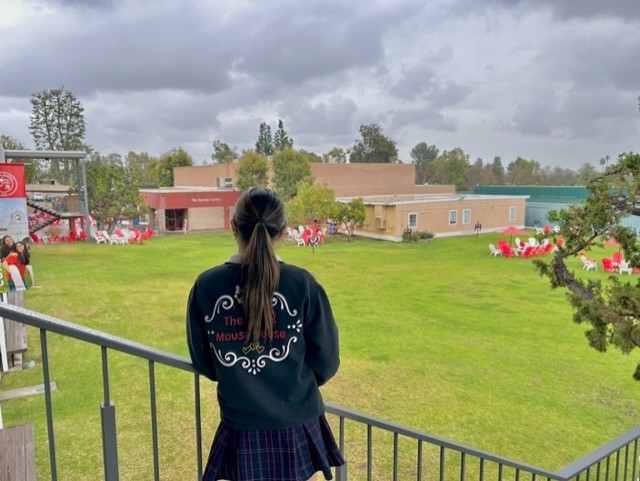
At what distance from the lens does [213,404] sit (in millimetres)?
6121

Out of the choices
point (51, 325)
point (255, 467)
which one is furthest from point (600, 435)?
point (51, 325)

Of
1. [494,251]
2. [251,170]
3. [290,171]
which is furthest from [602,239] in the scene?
[251,170]

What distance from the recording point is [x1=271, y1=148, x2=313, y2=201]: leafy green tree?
90.7 feet

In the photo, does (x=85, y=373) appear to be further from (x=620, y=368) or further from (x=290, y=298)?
(x=620, y=368)

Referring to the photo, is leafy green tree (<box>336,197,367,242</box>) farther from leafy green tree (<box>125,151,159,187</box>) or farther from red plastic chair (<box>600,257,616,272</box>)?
leafy green tree (<box>125,151,159,187</box>)

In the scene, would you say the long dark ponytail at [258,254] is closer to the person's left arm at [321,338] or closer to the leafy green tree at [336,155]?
the person's left arm at [321,338]

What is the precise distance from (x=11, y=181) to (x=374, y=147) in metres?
37.9

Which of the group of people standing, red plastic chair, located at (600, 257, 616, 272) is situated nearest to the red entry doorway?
the group of people standing

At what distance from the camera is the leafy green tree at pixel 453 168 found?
155 feet

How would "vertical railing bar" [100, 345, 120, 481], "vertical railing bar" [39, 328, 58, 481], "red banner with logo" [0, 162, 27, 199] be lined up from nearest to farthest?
"vertical railing bar" [39, 328, 58, 481]
"vertical railing bar" [100, 345, 120, 481]
"red banner with logo" [0, 162, 27, 199]

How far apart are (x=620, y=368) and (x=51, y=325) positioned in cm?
891

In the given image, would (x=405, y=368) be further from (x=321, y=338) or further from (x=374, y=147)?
(x=374, y=147)

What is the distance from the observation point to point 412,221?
23453mm

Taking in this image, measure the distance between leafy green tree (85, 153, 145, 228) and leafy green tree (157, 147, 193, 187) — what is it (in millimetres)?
16346
